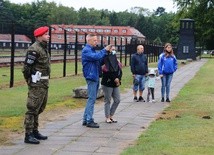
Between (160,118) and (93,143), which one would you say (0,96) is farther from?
(93,143)

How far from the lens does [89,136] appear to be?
8.88 metres

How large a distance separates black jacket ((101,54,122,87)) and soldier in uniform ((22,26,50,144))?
2.10 metres

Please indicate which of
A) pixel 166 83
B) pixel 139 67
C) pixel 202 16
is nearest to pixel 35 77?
pixel 139 67

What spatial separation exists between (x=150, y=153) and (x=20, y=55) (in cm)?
1790

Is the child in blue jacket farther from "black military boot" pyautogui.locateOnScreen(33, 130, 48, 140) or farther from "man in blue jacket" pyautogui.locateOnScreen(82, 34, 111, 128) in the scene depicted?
"black military boot" pyautogui.locateOnScreen(33, 130, 48, 140)

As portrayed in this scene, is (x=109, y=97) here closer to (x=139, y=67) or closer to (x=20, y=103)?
(x=20, y=103)

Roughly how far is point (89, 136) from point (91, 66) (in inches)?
58.3

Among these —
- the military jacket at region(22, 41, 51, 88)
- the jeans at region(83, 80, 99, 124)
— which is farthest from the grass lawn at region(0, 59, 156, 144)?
the jeans at region(83, 80, 99, 124)

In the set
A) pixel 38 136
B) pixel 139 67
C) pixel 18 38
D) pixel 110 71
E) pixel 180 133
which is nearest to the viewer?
pixel 38 136

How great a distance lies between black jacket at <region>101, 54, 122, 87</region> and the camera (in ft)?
33.4

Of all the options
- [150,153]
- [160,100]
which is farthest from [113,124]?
[160,100]

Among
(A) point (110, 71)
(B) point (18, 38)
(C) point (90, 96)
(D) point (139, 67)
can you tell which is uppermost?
(B) point (18, 38)

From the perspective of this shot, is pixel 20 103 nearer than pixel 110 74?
No

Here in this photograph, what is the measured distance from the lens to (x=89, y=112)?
386 inches
